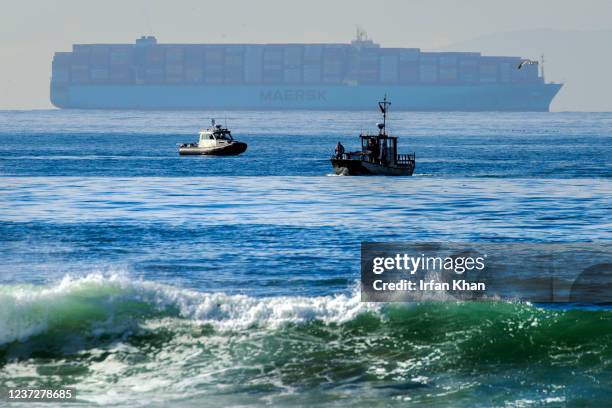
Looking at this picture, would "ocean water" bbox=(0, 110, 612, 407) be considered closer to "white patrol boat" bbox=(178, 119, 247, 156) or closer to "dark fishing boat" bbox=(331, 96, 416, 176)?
"dark fishing boat" bbox=(331, 96, 416, 176)

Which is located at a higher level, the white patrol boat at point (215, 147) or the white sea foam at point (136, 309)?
the white sea foam at point (136, 309)

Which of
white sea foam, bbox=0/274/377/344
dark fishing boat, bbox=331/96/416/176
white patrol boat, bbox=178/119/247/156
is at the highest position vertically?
white sea foam, bbox=0/274/377/344

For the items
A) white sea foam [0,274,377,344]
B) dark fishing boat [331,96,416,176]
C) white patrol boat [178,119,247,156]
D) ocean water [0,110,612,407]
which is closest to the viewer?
ocean water [0,110,612,407]

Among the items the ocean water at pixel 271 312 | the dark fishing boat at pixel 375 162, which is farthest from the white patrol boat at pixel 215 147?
the ocean water at pixel 271 312

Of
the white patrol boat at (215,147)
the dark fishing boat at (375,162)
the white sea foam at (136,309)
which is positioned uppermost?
the white sea foam at (136,309)

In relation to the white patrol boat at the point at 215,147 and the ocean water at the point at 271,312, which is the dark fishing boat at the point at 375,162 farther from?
the white patrol boat at the point at 215,147

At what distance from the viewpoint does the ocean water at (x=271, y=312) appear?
17.8 m

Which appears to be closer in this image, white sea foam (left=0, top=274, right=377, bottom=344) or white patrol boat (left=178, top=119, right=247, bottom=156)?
white sea foam (left=0, top=274, right=377, bottom=344)

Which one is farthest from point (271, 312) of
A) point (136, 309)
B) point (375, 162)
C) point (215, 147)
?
point (215, 147)

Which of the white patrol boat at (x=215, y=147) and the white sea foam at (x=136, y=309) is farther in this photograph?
the white patrol boat at (x=215, y=147)

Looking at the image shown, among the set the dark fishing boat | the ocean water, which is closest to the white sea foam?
the ocean water

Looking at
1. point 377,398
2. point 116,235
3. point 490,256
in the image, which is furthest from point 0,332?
point 116,235

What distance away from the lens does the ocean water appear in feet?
58.2

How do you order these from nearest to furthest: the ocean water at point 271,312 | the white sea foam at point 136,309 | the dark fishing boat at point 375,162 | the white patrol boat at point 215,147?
the ocean water at point 271,312 < the white sea foam at point 136,309 < the dark fishing boat at point 375,162 < the white patrol boat at point 215,147
